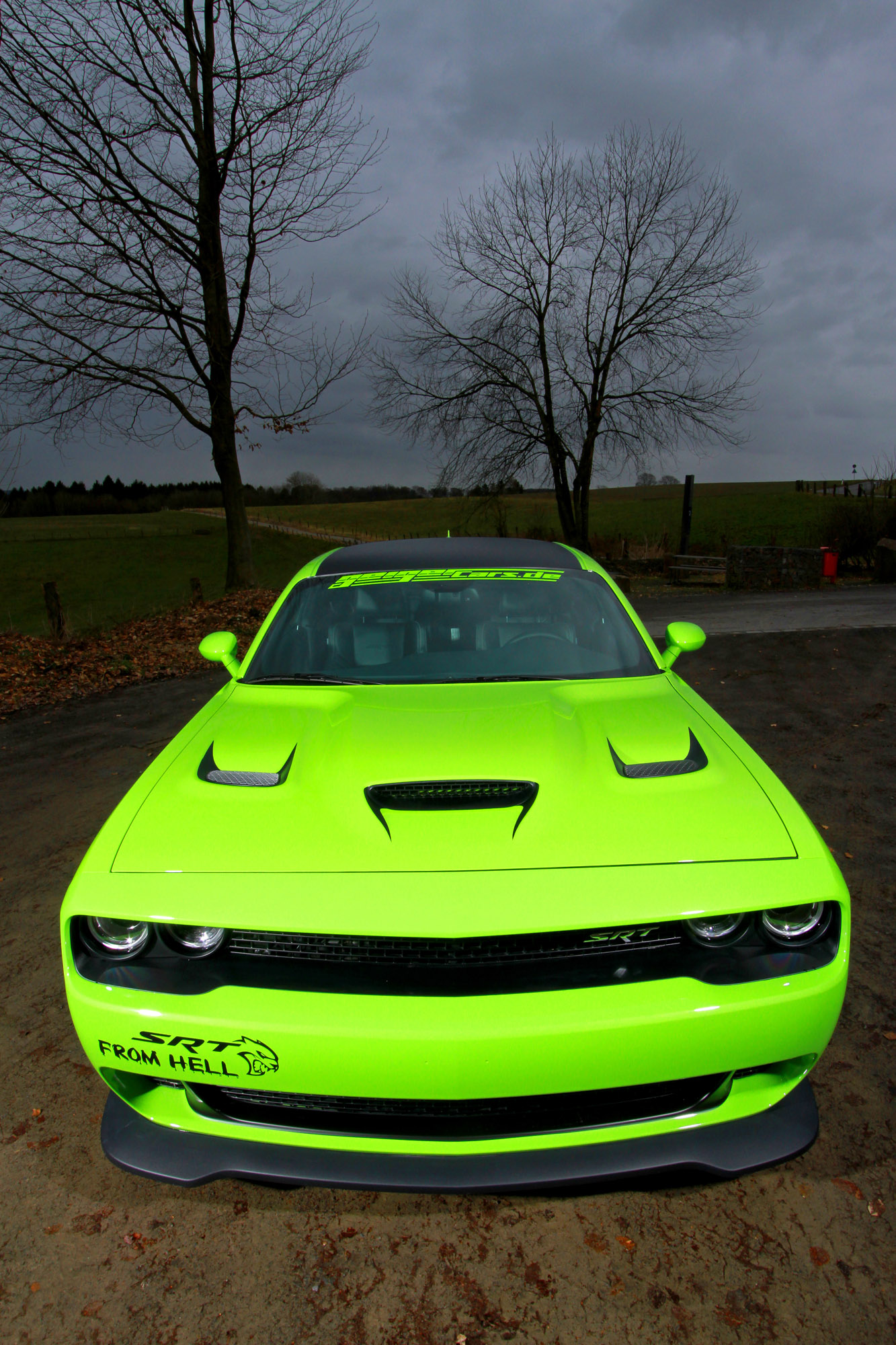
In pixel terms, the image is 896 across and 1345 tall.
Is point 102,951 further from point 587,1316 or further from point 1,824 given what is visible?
point 1,824

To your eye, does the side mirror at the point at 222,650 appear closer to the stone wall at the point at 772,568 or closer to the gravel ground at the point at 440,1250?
the gravel ground at the point at 440,1250

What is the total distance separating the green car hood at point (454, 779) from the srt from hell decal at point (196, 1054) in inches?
14.0

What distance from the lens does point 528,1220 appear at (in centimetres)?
188

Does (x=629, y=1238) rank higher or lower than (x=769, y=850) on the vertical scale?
lower

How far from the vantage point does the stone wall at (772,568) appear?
21.4 m

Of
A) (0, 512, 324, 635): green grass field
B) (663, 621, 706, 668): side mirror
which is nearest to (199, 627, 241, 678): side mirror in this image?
(663, 621, 706, 668): side mirror

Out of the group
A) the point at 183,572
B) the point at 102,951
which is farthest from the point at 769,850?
the point at 183,572

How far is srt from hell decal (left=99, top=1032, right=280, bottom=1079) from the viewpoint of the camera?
1548 millimetres

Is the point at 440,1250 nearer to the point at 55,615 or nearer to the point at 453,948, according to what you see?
the point at 453,948

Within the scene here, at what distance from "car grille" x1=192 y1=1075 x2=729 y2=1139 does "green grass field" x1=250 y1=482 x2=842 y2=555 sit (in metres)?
21.0

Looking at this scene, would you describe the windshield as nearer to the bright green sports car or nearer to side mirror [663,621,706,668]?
side mirror [663,621,706,668]

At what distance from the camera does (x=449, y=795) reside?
187 cm

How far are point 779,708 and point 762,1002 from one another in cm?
575

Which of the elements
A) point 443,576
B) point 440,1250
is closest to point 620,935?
point 440,1250
